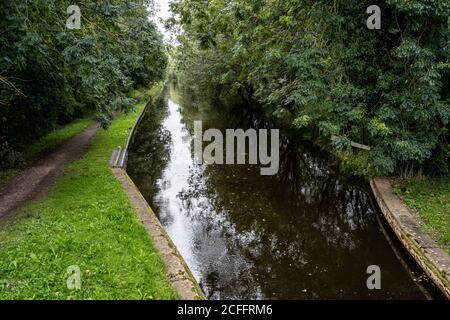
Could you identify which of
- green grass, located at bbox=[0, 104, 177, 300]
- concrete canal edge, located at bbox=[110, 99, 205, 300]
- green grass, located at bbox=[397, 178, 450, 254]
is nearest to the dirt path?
green grass, located at bbox=[0, 104, 177, 300]

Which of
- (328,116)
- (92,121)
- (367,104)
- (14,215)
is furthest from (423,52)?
(92,121)

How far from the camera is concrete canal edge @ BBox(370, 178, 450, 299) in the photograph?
762 centimetres

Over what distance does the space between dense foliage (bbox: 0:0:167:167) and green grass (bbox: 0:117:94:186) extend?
479mm

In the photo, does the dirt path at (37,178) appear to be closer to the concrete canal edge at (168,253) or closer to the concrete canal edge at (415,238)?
the concrete canal edge at (168,253)

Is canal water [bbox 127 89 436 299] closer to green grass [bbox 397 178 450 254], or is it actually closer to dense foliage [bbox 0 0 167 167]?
green grass [bbox 397 178 450 254]

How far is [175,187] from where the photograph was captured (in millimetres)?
14711

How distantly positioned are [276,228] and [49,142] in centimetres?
1226

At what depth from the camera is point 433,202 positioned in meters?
10.8

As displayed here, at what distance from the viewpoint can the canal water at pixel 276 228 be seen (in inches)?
322

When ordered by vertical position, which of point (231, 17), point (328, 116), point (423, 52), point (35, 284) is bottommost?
point (35, 284)
